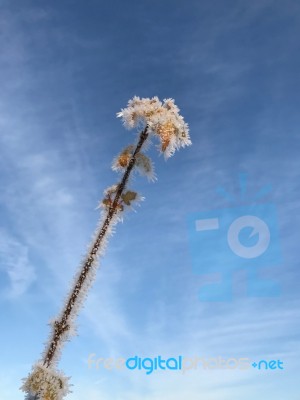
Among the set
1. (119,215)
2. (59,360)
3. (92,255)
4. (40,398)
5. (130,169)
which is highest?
(130,169)

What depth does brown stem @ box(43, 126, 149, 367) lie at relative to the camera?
37.1 feet

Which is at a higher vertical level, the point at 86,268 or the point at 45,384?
the point at 86,268

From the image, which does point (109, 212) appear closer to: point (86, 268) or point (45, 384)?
point (86, 268)

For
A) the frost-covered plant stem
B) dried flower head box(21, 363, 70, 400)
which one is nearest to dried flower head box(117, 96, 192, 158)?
the frost-covered plant stem

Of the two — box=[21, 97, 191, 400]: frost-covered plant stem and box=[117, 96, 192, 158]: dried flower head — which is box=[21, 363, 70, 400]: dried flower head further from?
box=[117, 96, 192, 158]: dried flower head

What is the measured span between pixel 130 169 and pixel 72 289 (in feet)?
11.8

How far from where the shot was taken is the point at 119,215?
41.9 feet

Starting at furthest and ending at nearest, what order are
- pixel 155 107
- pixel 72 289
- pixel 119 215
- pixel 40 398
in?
pixel 155 107, pixel 119 215, pixel 72 289, pixel 40 398

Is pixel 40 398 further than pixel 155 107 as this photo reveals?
No

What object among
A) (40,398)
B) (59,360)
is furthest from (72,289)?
(40,398)

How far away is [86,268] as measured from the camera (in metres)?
11.9

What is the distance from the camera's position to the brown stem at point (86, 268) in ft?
37.1

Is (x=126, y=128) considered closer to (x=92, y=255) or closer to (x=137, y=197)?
(x=137, y=197)

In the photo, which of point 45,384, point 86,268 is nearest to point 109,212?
point 86,268
